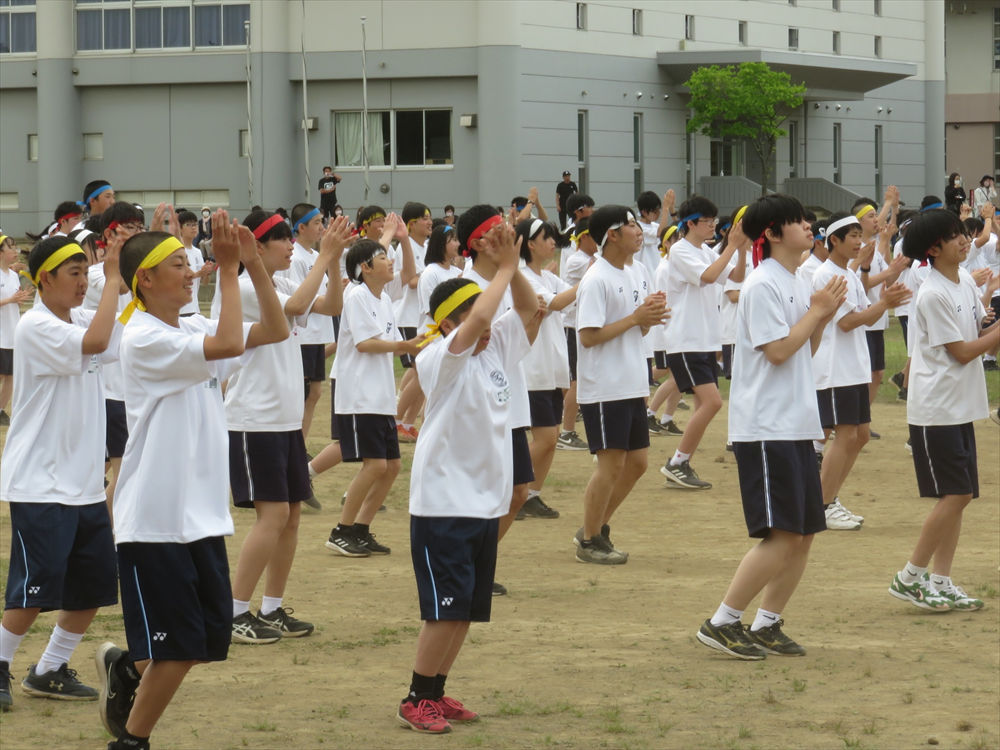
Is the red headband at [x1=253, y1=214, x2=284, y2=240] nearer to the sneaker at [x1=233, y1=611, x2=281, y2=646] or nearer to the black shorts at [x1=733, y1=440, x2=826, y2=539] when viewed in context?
the sneaker at [x1=233, y1=611, x2=281, y2=646]

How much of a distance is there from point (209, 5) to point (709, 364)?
Result: 123 feet

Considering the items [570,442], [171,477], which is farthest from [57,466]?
[570,442]

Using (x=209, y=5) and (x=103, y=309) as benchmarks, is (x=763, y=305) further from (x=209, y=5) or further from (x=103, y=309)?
(x=209, y=5)

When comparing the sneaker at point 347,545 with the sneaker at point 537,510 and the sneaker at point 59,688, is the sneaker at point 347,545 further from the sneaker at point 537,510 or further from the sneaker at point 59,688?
the sneaker at point 59,688

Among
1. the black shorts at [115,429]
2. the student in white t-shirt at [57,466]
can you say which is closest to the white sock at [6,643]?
the student in white t-shirt at [57,466]

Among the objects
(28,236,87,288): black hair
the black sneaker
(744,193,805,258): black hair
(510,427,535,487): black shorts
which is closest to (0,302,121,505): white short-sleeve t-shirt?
(28,236,87,288): black hair

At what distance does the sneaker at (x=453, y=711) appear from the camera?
20.1 feet

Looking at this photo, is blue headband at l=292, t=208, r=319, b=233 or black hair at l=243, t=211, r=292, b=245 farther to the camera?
blue headband at l=292, t=208, r=319, b=233

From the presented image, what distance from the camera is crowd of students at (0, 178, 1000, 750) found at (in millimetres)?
5301

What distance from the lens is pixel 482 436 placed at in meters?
6.11

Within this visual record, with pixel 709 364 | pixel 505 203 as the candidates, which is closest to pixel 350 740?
pixel 709 364

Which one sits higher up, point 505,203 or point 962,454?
point 505,203

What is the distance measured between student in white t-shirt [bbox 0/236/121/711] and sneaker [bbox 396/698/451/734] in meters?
1.32

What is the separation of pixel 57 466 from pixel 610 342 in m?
3.85
